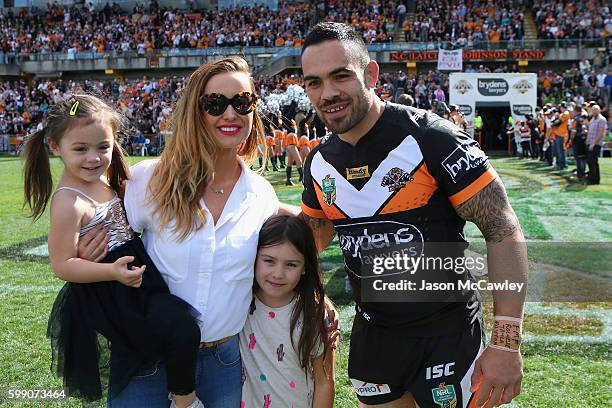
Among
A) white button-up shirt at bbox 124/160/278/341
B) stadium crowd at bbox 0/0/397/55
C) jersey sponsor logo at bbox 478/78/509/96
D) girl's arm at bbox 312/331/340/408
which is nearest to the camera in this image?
white button-up shirt at bbox 124/160/278/341

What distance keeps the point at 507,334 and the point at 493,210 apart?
437 mm

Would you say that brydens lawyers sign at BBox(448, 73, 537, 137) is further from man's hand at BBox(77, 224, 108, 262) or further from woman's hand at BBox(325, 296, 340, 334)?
man's hand at BBox(77, 224, 108, 262)

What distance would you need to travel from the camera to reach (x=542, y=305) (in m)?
5.28

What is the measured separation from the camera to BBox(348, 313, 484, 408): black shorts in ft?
7.21

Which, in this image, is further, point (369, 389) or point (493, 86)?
point (493, 86)

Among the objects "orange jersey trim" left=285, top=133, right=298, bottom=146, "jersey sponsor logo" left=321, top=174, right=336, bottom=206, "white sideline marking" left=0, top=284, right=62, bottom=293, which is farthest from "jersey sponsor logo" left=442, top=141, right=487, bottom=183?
"orange jersey trim" left=285, top=133, right=298, bottom=146

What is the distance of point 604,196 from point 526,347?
872cm

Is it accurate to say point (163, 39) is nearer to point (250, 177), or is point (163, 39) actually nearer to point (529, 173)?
point (529, 173)

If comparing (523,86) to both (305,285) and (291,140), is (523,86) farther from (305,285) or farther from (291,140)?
(305,285)

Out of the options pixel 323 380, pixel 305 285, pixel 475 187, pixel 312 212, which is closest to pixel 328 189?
pixel 312 212

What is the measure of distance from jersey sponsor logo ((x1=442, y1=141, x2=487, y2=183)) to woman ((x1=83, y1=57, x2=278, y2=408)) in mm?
787

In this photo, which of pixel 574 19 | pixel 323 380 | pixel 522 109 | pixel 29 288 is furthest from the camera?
A: pixel 574 19

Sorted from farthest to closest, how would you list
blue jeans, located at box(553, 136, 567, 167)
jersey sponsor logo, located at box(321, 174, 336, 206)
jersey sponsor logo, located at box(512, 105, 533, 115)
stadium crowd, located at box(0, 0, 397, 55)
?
stadium crowd, located at box(0, 0, 397, 55) → jersey sponsor logo, located at box(512, 105, 533, 115) → blue jeans, located at box(553, 136, 567, 167) → jersey sponsor logo, located at box(321, 174, 336, 206)

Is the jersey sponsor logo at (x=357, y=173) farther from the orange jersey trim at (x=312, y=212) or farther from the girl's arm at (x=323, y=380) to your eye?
the girl's arm at (x=323, y=380)
